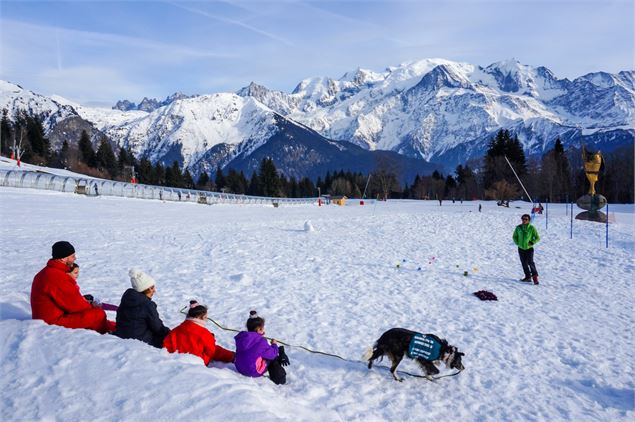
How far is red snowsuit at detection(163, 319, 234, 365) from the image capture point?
6.23 m

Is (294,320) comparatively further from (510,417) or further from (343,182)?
(343,182)

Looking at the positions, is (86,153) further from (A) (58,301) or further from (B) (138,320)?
(B) (138,320)

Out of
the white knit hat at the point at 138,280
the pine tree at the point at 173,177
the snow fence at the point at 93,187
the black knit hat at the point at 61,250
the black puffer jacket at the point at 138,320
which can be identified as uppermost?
the pine tree at the point at 173,177

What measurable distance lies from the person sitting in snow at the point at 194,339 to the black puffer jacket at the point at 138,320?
34 cm

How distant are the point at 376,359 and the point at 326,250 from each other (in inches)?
442

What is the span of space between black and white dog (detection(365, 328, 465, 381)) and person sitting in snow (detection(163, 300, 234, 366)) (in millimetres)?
2596

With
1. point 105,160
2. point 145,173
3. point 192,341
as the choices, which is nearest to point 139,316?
point 192,341

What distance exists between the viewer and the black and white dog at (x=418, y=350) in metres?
6.63

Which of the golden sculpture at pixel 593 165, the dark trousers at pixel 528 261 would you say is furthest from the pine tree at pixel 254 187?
the dark trousers at pixel 528 261

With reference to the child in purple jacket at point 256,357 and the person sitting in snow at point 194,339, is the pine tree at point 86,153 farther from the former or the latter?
the child in purple jacket at point 256,357

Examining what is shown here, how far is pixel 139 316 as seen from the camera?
6461mm

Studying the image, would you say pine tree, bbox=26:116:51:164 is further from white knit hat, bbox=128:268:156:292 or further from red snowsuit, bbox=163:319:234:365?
red snowsuit, bbox=163:319:234:365

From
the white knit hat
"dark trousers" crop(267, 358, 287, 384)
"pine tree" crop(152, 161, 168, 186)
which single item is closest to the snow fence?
the white knit hat

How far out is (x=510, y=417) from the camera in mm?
6035
